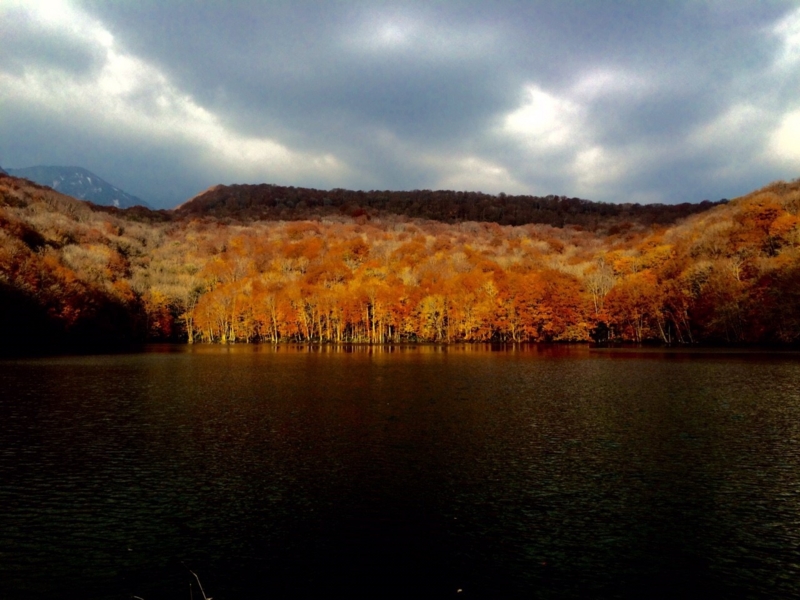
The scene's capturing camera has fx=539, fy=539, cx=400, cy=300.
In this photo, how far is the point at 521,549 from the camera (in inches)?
461

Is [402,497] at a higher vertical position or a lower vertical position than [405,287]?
lower

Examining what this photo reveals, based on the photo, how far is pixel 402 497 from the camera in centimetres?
1506

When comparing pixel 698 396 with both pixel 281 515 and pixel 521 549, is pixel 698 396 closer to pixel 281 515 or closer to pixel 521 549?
pixel 521 549

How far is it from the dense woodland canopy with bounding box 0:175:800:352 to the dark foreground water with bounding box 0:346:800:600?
7168 cm

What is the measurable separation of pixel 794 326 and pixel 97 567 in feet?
302

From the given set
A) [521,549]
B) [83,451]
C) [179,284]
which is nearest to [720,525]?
[521,549]

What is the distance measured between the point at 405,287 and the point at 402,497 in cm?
11963

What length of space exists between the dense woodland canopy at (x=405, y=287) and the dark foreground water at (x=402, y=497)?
235ft

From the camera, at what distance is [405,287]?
13438 cm

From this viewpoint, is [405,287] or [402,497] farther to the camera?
[405,287]

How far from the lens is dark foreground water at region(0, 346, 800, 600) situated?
415 inches

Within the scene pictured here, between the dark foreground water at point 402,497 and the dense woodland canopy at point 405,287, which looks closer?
the dark foreground water at point 402,497

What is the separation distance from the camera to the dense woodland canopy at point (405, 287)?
3595 inches

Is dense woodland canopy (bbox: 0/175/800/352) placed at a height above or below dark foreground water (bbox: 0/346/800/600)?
above
